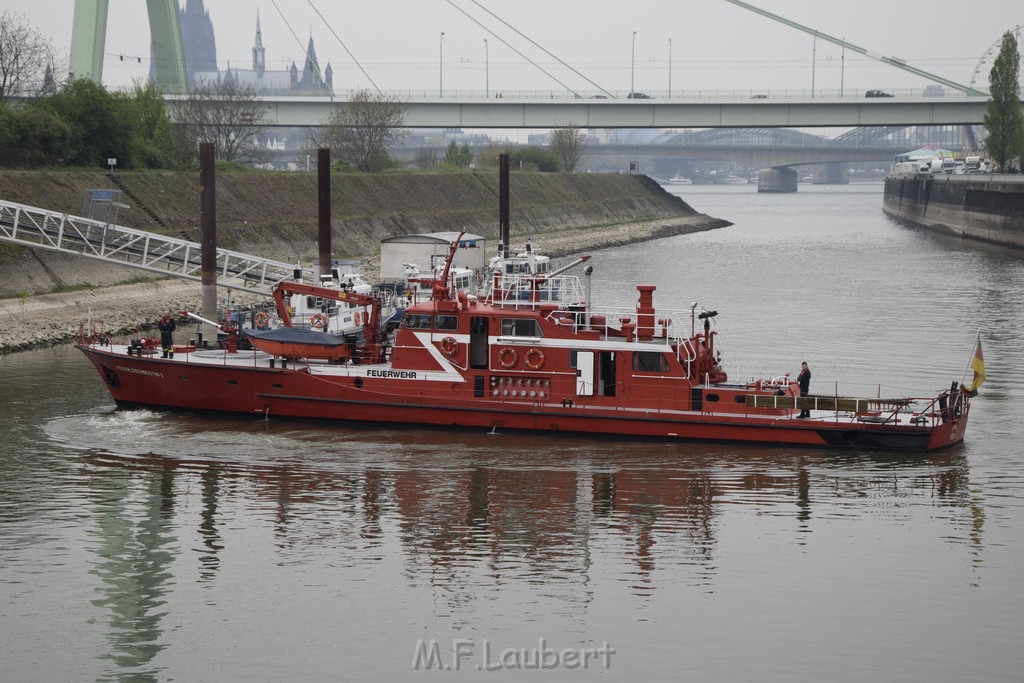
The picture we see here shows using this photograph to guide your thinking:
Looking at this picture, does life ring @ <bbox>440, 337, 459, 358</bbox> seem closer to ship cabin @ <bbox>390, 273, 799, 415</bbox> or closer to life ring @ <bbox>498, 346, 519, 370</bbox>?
ship cabin @ <bbox>390, 273, 799, 415</bbox>

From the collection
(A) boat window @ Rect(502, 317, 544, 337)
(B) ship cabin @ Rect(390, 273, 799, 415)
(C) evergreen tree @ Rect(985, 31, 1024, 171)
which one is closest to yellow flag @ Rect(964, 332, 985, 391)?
(B) ship cabin @ Rect(390, 273, 799, 415)

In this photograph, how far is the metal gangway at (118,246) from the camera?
149 ft

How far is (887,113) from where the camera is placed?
10006 centimetres

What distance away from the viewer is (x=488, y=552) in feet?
72.0

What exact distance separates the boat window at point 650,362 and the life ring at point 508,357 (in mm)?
2852

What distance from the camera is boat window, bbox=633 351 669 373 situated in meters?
29.2

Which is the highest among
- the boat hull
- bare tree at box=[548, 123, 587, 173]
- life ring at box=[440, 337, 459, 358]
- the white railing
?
bare tree at box=[548, 123, 587, 173]

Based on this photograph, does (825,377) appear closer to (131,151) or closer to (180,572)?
(180,572)

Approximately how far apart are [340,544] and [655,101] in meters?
85.0

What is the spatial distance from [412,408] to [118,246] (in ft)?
73.7

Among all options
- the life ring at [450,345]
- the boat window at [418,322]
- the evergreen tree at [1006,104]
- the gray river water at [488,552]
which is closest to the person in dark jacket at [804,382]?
the gray river water at [488,552]

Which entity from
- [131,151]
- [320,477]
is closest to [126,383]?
[320,477]

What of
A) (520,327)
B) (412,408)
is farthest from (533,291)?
(412,408)

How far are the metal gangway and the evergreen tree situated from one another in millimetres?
73985
